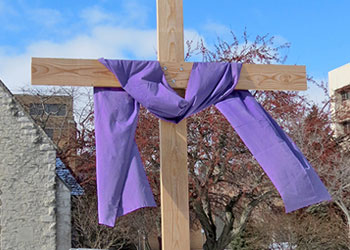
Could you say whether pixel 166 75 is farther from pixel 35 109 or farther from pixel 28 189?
pixel 35 109

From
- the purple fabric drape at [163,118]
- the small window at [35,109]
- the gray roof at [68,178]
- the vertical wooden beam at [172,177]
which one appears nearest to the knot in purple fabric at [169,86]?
the purple fabric drape at [163,118]

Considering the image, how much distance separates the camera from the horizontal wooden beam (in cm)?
393

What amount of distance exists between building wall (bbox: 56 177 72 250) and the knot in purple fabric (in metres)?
11.2

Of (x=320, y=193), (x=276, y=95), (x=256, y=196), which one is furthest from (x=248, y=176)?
(x=320, y=193)

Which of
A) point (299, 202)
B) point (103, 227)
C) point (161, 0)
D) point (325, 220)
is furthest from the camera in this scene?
point (325, 220)

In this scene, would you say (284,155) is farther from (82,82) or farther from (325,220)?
(325,220)

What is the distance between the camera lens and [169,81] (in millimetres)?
4121

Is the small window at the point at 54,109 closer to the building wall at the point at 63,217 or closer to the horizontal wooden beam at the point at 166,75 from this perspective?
the building wall at the point at 63,217

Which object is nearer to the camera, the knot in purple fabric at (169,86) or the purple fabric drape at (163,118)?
the purple fabric drape at (163,118)

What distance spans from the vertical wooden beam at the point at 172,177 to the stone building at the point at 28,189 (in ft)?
36.2

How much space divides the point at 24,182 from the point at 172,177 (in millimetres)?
11453

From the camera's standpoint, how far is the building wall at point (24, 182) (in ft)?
46.4

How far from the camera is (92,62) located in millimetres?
3980

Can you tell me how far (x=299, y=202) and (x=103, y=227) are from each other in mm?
13214
